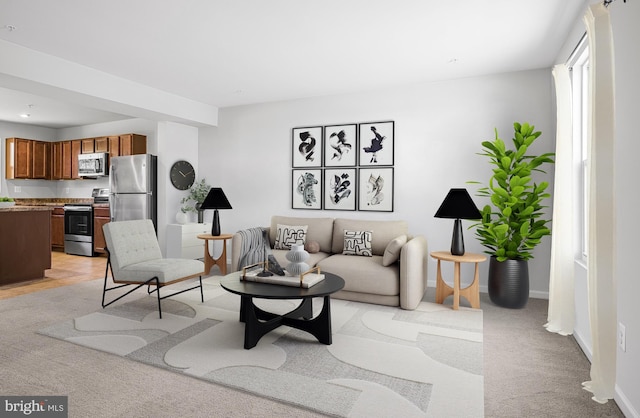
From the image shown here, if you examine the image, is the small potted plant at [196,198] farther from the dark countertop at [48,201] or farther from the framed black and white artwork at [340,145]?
the dark countertop at [48,201]

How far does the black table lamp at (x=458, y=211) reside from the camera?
370 cm

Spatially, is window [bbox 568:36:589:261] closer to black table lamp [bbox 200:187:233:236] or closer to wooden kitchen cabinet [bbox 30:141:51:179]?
black table lamp [bbox 200:187:233:236]

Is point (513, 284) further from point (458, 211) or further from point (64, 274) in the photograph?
point (64, 274)

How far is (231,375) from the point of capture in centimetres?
232

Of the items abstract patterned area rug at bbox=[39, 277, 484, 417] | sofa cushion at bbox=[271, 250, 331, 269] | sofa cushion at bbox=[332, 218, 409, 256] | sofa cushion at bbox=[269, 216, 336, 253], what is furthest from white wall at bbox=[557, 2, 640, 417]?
sofa cushion at bbox=[269, 216, 336, 253]

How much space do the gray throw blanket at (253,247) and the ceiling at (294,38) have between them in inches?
76.0

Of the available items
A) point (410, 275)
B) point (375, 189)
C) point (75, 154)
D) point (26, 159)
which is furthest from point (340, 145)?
point (26, 159)

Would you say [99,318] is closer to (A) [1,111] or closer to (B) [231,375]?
(B) [231,375]

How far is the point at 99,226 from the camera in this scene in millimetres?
6859

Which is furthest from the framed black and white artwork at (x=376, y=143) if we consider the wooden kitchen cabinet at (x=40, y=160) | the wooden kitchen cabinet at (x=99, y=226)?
the wooden kitchen cabinet at (x=40, y=160)

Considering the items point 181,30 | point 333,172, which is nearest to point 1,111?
point 181,30

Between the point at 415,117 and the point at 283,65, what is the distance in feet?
5.88

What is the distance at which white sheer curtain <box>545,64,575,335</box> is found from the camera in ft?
10.2

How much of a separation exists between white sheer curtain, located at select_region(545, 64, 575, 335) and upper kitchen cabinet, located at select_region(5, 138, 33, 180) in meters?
8.96
